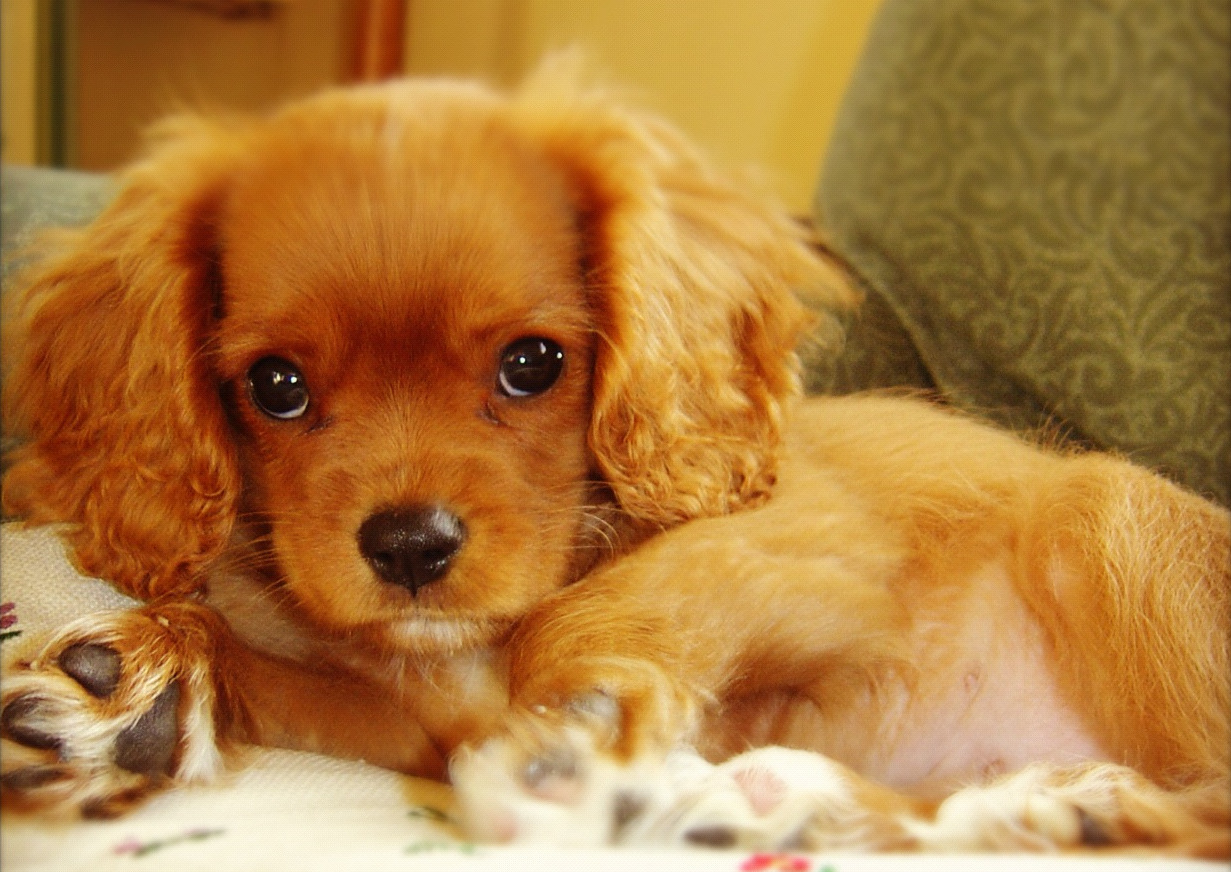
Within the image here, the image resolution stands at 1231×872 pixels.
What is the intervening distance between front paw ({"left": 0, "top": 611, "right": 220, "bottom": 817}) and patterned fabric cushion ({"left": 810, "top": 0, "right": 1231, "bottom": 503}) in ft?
5.02

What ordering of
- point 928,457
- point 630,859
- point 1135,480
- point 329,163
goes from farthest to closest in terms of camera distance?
point 928,457
point 1135,480
point 329,163
point 630,859

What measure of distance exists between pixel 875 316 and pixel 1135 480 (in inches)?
30.2

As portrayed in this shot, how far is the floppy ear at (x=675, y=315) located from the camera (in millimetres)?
1621

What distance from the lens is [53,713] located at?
124 cm

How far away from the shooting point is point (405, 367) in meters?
1.48

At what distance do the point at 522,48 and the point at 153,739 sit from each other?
2693 mm

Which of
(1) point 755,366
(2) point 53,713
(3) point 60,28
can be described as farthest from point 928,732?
(3) point 60,28

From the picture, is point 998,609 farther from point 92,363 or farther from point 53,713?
point 92,363

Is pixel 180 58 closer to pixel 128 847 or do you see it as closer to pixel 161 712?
pixel 161 712

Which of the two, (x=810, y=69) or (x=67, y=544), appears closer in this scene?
(x=67, y=544)

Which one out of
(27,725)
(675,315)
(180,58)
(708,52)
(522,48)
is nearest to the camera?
(27,725)

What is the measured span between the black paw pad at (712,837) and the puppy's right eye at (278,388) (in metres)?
0.85

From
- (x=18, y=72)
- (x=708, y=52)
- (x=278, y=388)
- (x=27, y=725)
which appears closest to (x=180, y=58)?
(x=18, y=72)

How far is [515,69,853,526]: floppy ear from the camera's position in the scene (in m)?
1.62
